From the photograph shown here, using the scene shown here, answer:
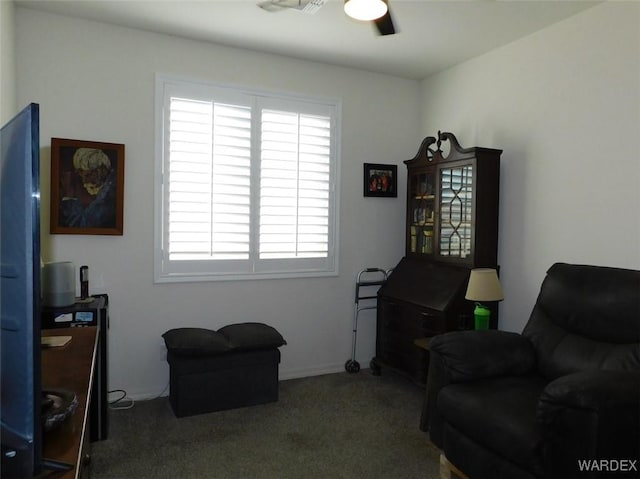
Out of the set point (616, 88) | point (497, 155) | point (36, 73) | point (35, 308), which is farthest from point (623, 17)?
point (36, 73)

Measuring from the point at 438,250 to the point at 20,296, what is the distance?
3239 mm

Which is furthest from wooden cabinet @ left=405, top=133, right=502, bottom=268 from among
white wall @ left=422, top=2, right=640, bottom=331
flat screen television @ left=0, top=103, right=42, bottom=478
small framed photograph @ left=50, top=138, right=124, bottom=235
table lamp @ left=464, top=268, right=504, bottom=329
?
flat screen television @ left=0, top=103, right=42, bottom=478

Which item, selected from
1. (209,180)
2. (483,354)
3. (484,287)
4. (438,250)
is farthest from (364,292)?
(483,354)

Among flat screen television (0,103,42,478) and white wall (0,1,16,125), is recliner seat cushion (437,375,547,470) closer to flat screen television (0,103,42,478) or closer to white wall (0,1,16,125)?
flat screen television (0,103,42,478)

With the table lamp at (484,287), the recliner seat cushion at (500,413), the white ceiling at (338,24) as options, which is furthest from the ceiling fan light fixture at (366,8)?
the recliner seat cushion at (500,413)

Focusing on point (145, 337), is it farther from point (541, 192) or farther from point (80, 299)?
point (541, 192)

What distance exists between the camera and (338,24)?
3176 mm

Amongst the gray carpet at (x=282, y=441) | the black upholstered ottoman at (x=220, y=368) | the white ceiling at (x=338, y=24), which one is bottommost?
the gray carpet at (x=282, y=441)

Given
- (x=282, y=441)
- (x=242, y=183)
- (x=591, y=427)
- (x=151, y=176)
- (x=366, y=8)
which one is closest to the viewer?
(x=591, y=427)

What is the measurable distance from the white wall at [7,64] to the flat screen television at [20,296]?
202 centimetres

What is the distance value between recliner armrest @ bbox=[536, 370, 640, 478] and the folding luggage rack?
2377 millimetres

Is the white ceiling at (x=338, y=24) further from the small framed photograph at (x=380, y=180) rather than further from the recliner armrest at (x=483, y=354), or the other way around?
the recliner armrest at (x=483, y=354)

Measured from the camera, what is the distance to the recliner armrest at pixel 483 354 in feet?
7.63

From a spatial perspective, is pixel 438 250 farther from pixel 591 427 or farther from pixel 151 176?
pixel 151 176
